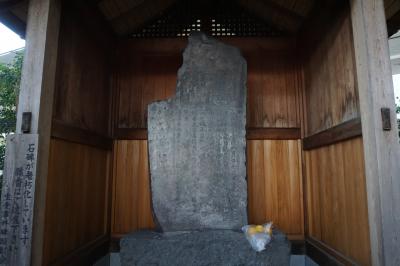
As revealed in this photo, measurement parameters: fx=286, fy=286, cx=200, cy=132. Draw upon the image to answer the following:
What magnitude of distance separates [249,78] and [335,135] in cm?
152

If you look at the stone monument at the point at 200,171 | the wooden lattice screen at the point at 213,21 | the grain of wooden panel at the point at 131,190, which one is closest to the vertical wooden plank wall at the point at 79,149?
the grain of wooden panel at the point at 131,190

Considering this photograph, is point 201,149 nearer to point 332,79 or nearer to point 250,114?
point 250,114

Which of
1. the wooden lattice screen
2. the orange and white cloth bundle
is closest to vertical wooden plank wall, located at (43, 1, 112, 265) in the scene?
the wooden lattice screen

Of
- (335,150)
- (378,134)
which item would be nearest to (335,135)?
(335,150)

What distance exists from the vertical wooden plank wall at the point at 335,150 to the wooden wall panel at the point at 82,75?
2533 mm

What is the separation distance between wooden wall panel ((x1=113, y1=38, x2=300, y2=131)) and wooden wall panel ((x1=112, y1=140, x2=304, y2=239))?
1.09ft

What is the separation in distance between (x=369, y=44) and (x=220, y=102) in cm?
142

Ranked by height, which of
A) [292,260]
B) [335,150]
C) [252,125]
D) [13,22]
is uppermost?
[13,22]

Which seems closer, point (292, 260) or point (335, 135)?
point (335, 135)

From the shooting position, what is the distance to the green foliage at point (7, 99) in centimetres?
398

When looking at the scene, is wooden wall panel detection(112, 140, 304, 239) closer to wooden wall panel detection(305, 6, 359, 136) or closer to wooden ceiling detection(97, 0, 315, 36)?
wooden wall panel detection(305, 6, 359, 136)

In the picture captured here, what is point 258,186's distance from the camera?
12.0 ft

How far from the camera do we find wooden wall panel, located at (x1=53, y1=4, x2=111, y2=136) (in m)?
2.59

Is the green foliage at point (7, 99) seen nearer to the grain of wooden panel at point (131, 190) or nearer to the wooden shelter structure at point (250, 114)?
the wooden shelter structure at point (250, 114)
